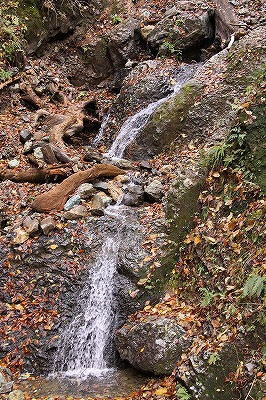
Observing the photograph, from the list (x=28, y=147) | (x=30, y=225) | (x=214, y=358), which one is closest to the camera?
(x=214, y=358)

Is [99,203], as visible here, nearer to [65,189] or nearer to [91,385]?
[65,189]

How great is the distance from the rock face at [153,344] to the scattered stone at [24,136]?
6.21 metres

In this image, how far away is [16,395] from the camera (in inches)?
194

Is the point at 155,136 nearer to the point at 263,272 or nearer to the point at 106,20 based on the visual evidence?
the point at 263,272

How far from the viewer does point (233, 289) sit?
4.45m

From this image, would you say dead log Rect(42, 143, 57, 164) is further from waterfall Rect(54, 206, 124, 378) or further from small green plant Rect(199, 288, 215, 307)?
small green plant Rect(199, 288, 215, 307)

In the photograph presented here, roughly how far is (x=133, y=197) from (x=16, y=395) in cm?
432

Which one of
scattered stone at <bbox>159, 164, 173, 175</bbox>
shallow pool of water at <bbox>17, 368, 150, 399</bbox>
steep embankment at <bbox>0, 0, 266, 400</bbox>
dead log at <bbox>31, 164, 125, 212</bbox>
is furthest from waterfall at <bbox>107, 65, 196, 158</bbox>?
shallow pool of water at <bbox>17, 368, 150, 399</bbox>

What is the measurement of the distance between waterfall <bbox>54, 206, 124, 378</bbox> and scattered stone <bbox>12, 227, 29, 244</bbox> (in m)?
1.52

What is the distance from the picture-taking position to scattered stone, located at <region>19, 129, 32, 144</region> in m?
9.76

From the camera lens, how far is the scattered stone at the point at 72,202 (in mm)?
7589

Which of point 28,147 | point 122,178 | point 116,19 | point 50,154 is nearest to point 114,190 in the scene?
point 122,178

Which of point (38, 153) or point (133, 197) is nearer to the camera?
point (133, 197)

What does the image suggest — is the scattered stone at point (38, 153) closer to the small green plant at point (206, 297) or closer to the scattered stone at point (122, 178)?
the scattered stone at point (122, 178)
